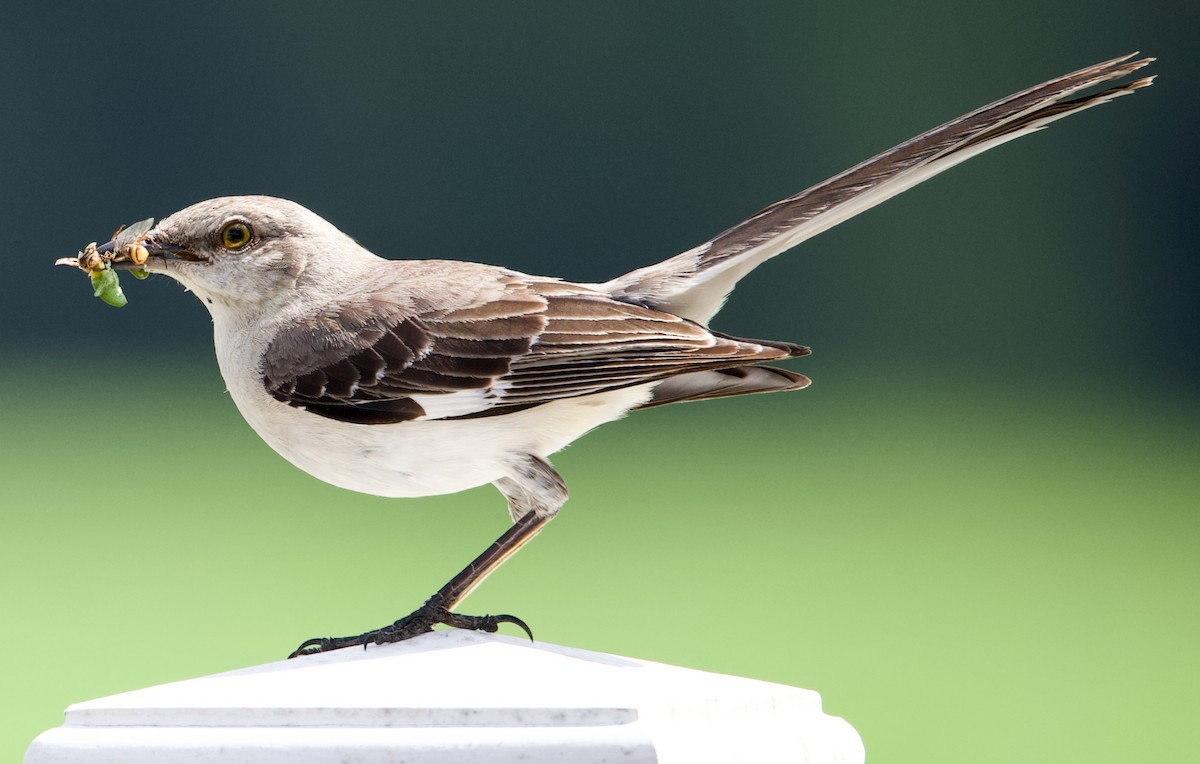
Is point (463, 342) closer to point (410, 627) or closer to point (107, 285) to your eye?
point (410, 627)

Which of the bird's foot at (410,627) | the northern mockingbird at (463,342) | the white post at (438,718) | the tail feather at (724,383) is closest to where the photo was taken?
the white post at (438,718)

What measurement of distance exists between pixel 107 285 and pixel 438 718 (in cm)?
116

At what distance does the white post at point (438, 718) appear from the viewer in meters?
1.46

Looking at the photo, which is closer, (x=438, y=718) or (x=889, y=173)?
(x=438, y=718)

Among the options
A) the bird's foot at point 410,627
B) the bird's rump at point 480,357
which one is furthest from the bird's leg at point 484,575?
the bird's rump at point 480,357

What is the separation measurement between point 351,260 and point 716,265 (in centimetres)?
71

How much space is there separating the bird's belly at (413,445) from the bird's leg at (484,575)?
0.05 m

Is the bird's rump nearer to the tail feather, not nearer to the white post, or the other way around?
the tail feather

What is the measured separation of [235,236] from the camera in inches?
Result: 88.1

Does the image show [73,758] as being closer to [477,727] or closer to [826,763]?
[477,727]

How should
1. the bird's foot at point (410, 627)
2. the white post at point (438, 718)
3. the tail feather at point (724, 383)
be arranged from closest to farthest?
the white post at point (438, 718) → the bird's foot at point (410, 627) → the tail feather at point (724, 383)

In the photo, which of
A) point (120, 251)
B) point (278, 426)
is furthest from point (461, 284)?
point (120, 251)

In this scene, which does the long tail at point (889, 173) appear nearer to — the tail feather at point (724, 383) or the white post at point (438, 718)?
the tail feather at point (724, 383)

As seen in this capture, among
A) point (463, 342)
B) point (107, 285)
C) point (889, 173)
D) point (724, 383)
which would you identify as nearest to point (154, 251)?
point (107, 285)
